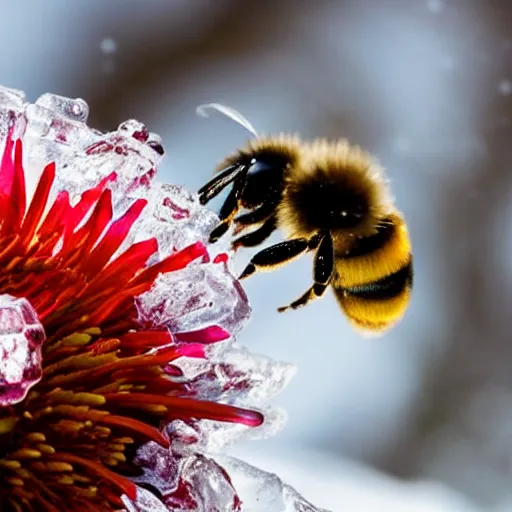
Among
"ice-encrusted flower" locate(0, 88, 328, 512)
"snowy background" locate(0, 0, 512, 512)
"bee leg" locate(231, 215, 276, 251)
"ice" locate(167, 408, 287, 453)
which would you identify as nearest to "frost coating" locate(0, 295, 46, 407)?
"ice-encrusted flower" locate(0, 88, 328, 512)

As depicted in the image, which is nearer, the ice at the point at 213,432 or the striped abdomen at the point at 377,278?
the ice at the point at 213,432

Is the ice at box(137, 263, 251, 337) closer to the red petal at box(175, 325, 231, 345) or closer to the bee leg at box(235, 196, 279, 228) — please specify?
the red petal at box(175, 325, 231, 345)

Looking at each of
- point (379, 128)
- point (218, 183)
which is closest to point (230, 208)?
point (218, 183)

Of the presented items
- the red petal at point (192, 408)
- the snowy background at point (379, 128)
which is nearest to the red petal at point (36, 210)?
the red petal at point (192, 408)

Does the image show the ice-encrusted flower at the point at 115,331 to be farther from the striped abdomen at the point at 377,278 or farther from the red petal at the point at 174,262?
the striped abdomen at the point at 377,278

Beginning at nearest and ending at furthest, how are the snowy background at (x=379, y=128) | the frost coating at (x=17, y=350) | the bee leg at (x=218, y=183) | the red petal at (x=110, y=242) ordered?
the frost coating at (x=17, y=350) → the red petal at (x=110, y=242) → the bee leg at (x=218, y=183) → the snowy background at (x=379, y=128)

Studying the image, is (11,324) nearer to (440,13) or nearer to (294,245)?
(294,245)

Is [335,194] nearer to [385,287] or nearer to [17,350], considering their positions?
[385,287]

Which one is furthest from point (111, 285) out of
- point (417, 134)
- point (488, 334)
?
point (417, 134)

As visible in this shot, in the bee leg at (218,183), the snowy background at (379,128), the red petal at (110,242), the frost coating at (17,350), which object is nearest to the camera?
the frost coating at (17,350)

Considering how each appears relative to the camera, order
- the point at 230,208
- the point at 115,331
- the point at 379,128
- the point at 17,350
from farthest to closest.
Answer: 1. the point at 379,128
2. the point at 230,208
3. the point at 115,331
4. the point at 17,350
